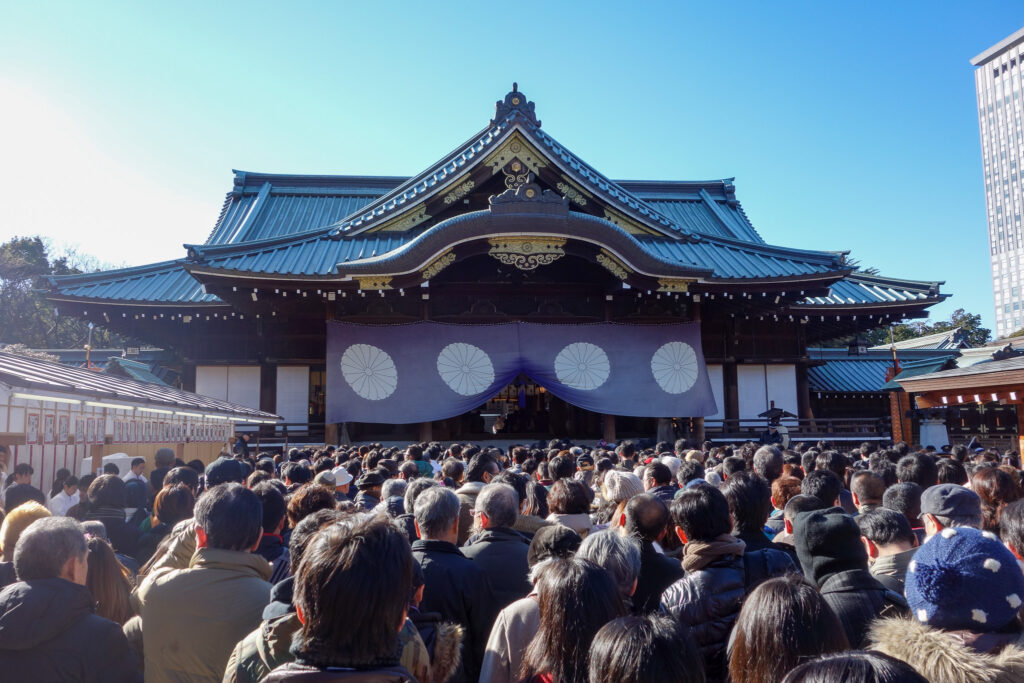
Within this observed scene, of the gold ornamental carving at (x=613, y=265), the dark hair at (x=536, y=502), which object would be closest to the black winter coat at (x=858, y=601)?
the dark hair at (x=536, y=502)

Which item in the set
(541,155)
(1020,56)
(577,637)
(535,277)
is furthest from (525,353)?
(1020,56)

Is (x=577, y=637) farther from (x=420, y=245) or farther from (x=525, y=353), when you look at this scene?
(x=525, y=353)

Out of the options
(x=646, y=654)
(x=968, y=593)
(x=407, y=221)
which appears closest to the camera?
(x=646, y=654)

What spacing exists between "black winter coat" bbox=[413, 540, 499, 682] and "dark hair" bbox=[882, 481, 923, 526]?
2596 mm

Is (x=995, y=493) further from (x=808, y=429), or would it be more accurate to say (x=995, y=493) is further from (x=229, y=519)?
(x=808, y=429)

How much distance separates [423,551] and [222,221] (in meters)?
19.2

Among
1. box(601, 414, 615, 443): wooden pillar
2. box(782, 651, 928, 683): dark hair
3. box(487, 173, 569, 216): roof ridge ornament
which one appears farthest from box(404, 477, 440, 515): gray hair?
box(601, 414, 615, 443): wooden pillar

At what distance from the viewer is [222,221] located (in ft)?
66.2

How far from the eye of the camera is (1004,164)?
78312mm

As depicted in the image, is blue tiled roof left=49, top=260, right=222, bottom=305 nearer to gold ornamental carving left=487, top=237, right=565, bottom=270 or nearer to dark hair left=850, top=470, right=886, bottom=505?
gold ornamental carving left=487, top=237, right=565, bottom=270

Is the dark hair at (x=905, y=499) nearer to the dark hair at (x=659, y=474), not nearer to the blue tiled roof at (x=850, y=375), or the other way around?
the dark hair at (x=659, y=474)

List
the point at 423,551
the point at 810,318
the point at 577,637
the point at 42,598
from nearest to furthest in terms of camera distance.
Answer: the point at 577,637
the point at 42,598
the point at 423,551
the point at 810,318

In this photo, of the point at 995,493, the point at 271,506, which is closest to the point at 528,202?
the point at 995,493

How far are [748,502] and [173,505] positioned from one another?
3.59m
